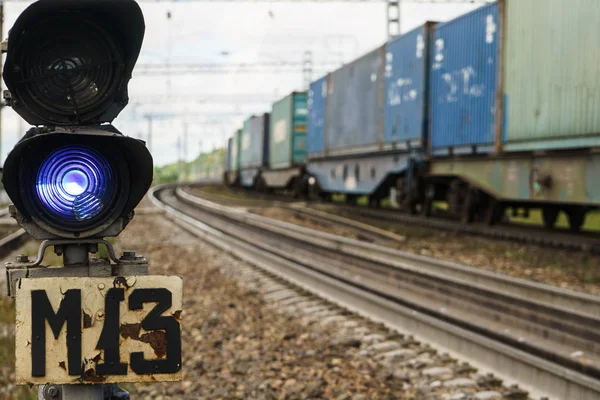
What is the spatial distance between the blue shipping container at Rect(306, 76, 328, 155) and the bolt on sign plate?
768 inches

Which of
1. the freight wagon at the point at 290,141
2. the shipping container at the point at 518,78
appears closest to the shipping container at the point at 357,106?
the shipping container at the point at 518,78

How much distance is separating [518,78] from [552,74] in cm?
84

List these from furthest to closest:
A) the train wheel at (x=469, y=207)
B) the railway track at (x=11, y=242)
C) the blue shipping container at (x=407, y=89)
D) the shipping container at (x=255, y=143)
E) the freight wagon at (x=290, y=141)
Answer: the shipping container at (x=255, y=143)
the freight wagon at (x=290, y=141)
the blue shipping container at (x=407, y=89)
the train wheel at (x=469, y=207)
the railway track at (x=11, y=242)

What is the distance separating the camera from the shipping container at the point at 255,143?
104 ft

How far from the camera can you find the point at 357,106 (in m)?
17.9

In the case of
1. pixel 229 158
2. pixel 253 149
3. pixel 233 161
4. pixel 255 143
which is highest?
pixel 255 143

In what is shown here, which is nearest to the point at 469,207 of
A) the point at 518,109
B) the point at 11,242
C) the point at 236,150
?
the point at 518,109

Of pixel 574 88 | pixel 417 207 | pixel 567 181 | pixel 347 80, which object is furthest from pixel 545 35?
pixel 347 80

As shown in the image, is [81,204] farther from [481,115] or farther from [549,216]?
[549,216]

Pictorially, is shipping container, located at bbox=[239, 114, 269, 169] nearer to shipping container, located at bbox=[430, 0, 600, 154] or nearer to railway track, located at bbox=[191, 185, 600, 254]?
railway track, located at bbox=[191, 185, 600, 254]

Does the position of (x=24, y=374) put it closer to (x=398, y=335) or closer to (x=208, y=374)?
(x=208, y=374)

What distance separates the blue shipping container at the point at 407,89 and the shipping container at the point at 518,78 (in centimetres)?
40

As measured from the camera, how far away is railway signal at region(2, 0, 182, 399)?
5.12ft

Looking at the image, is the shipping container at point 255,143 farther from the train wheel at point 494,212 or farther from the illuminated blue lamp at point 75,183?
the illuminated blue lamp at point 75,183
